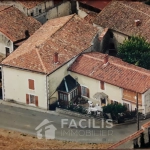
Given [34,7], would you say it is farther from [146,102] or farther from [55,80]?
[146,102]

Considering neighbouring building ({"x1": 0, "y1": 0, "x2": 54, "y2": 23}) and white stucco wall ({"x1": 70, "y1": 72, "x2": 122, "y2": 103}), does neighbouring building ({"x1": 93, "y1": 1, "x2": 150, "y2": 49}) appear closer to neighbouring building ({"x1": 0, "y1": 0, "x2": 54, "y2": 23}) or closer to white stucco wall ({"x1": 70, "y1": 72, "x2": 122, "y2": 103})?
neighbouring building ({"x1": 0, "y1": 0, "x2": 54, "y2": 23})

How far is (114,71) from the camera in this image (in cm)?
8381

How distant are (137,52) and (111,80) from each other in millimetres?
7366

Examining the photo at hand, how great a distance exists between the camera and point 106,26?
310 ft

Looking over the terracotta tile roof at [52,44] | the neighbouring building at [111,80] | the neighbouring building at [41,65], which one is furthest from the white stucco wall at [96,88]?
the terracotta tile roof at [52,44]

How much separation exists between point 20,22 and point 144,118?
23.2 m

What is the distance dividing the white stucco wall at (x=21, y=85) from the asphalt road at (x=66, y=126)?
1.80 metres

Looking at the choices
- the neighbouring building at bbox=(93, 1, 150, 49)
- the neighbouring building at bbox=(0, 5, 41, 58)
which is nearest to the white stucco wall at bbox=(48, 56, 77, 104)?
the neighbouring building at bbox=(0, 5, 41, 58)

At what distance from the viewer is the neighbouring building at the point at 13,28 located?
91.4 m

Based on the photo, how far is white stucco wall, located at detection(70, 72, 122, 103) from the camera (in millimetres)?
82688

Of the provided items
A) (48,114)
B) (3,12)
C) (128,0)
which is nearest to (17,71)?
(48,114)

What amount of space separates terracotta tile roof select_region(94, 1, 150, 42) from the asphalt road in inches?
637

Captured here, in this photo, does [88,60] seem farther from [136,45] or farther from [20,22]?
[20,22]

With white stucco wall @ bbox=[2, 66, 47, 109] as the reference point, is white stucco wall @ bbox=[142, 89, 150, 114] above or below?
below
